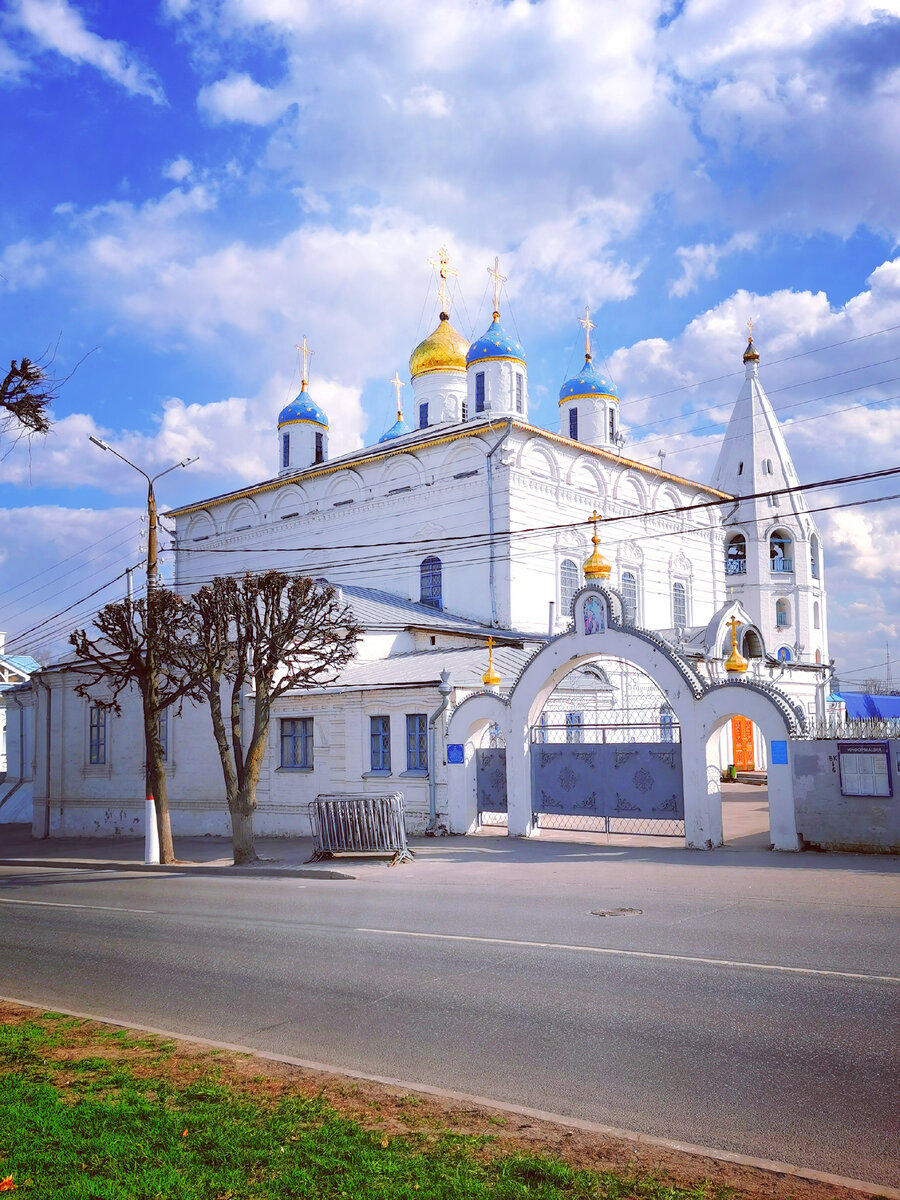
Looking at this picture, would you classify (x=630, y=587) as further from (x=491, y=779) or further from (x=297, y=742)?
(x=491, y=779)

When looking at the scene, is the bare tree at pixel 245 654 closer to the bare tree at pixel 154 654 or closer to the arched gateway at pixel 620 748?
the bare tree at pixel 154 654

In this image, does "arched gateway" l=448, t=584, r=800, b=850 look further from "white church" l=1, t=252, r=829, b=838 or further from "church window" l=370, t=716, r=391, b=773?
"church window" l=370, t=716, r=391, b=773

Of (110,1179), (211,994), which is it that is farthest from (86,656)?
(110,1179)

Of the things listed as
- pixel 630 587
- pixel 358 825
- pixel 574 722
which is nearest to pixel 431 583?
pixel 630 587

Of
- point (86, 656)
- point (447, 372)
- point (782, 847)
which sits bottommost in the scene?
point (782, 847)

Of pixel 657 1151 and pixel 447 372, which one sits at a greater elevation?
pixel 447 372

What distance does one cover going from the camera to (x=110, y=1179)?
4.27m

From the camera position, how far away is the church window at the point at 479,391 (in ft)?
121

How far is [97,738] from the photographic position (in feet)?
87.9

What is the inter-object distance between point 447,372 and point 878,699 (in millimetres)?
24148

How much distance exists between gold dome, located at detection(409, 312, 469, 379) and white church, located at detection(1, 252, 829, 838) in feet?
0.34

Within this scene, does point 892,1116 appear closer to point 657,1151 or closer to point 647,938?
point 657,1151

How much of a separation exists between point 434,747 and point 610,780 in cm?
400

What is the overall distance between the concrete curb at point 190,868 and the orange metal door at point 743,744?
21038 mm
